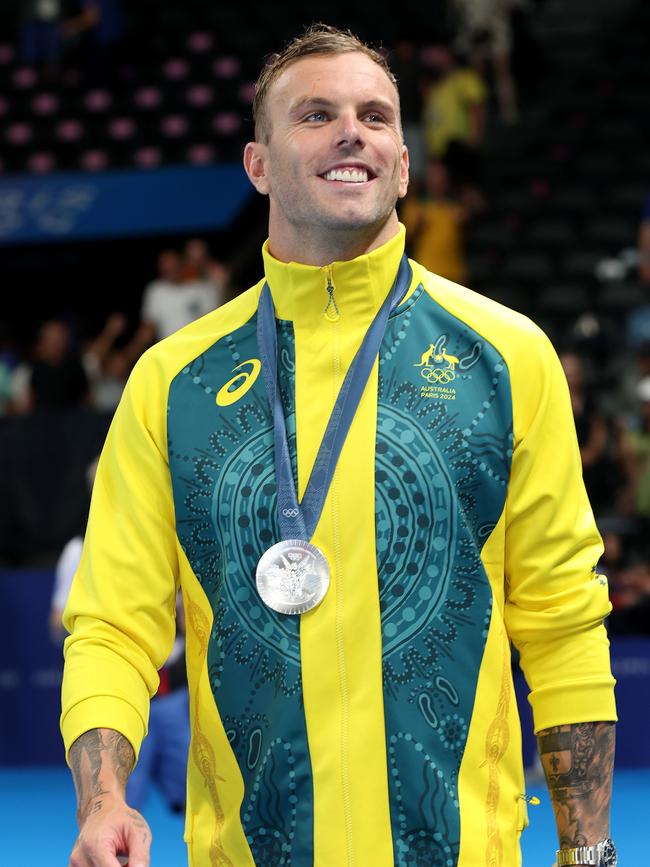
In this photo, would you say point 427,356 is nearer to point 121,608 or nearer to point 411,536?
point 411,536

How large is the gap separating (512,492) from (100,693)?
23.6 inches

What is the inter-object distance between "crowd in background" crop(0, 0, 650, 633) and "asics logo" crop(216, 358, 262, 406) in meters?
3.68

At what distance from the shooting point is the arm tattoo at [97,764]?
6.21 ft

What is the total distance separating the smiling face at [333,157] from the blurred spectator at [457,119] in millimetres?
9270

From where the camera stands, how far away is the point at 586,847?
77.7 inches

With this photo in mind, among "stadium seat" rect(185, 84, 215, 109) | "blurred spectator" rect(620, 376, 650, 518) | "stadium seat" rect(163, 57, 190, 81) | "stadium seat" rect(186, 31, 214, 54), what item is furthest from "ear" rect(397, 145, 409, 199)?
"stadium seat" rect(186, 31, 214, 54)

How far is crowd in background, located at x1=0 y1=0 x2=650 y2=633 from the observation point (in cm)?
762

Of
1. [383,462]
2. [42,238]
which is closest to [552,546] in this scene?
[383,462]

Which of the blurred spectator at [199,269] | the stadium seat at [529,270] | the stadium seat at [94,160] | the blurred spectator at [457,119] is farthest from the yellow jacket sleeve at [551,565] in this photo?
the stadium seat at [94,160]

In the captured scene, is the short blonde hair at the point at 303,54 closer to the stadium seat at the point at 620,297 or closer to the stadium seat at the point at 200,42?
the stadium seat at the point at 620,297

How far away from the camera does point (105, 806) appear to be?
6.15 ft

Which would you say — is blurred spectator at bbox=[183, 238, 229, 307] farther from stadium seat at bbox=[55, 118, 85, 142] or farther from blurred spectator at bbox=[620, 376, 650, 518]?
stadium seat at bbox=[55, 118, 85, 142]

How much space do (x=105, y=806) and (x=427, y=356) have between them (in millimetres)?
726

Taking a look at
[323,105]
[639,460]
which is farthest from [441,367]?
[639,460]
